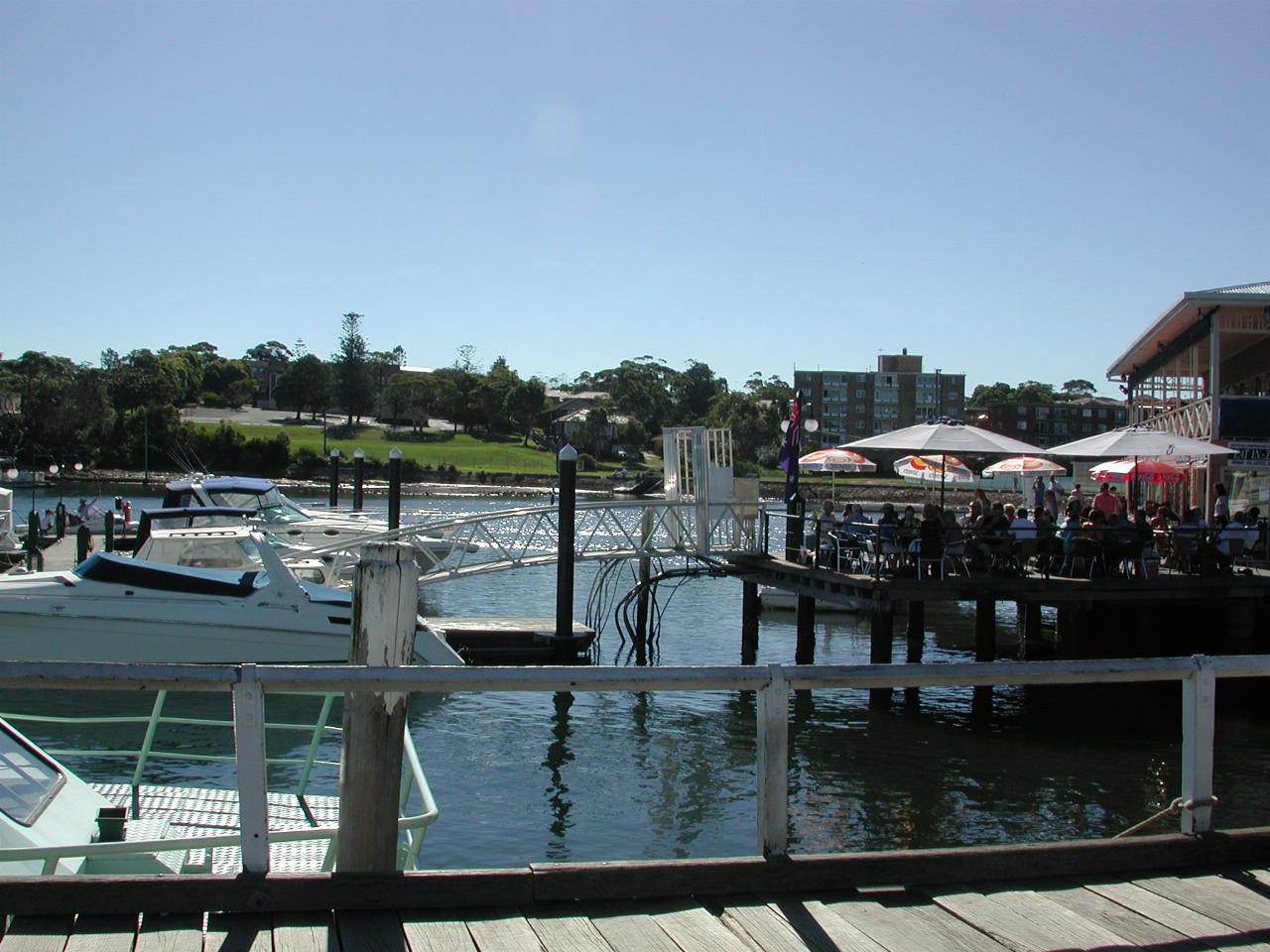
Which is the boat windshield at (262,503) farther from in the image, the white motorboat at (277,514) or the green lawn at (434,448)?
the green lawn at (434,448)

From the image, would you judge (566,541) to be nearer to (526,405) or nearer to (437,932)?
(437,932)

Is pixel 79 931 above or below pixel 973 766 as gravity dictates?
above

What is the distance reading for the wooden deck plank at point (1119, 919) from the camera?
445 centimetres

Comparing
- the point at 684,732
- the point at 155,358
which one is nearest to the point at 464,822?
the point at 684,732

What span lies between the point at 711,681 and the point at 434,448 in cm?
11995

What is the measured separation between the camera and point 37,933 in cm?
405

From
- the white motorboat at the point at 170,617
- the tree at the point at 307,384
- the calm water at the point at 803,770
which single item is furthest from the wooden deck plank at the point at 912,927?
Result: the tree at the point at 307,384

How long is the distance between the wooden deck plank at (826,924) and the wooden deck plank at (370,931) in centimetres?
149

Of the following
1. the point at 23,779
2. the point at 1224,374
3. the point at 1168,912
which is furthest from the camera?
the point at 1224,374

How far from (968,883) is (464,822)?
380 inches

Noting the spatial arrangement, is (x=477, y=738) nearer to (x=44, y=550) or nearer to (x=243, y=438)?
(x=44, y=550)

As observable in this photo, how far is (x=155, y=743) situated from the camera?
17297 mm

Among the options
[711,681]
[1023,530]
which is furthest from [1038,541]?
[711,681]

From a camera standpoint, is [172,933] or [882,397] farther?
[882,397]
